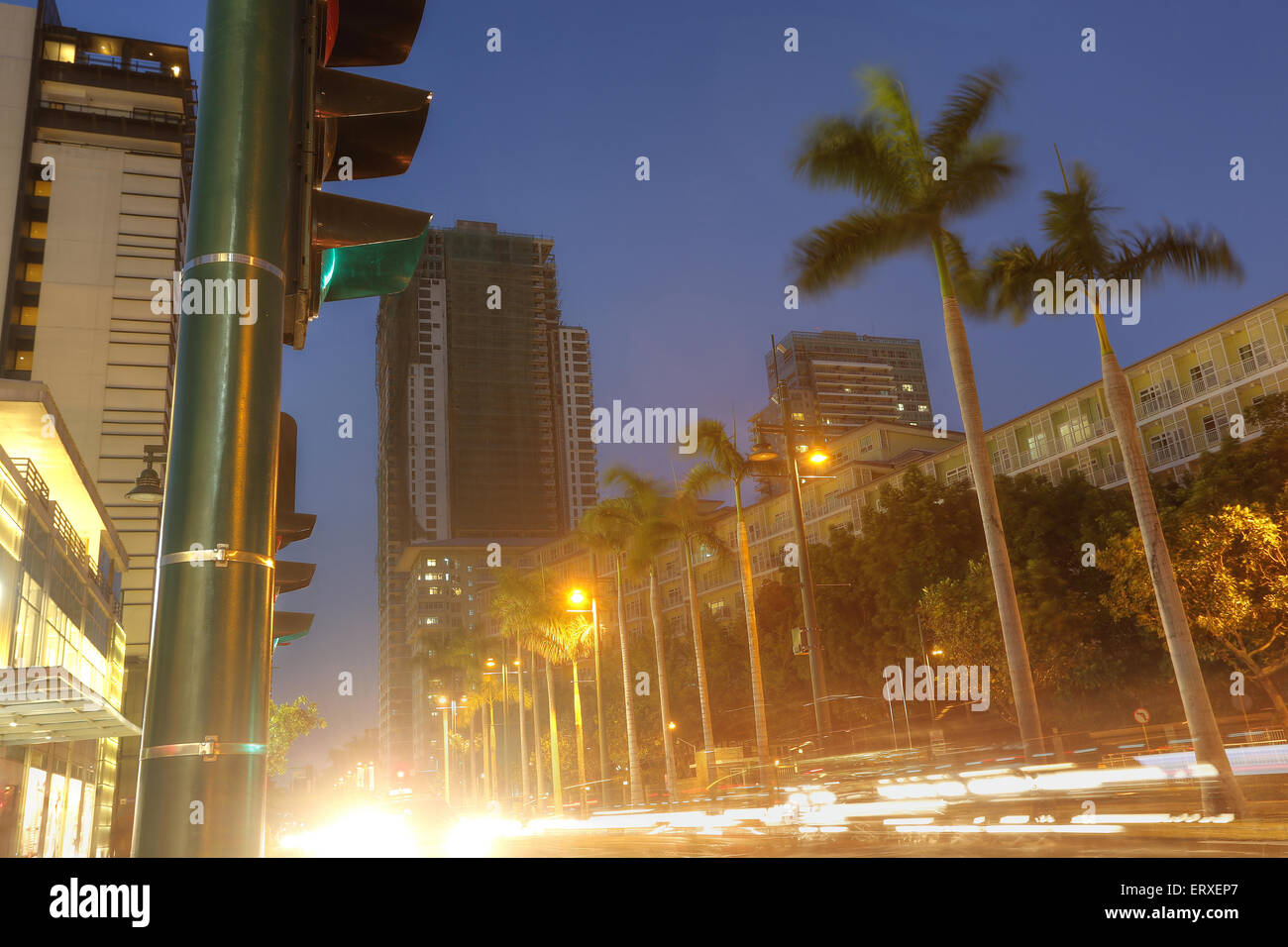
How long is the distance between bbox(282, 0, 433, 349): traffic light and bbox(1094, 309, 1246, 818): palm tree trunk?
17116 mm

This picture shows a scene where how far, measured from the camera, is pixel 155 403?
210 ft

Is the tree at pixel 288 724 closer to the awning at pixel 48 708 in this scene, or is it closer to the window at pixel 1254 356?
the awning at pixel 48 708

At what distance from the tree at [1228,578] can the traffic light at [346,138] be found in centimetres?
3637

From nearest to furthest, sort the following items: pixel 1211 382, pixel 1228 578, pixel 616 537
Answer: pixel 1228 578, pixel 616 537, pixel 1211 382

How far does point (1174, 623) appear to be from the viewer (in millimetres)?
18281

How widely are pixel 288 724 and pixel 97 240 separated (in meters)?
34.9

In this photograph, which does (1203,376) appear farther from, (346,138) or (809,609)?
(346,138)

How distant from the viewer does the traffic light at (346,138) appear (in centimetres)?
331

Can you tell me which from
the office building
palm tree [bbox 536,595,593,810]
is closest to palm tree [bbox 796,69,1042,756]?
the office building

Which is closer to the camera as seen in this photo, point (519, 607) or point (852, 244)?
point (852, 244)

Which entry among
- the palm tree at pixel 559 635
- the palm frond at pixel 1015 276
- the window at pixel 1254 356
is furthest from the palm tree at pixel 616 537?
the window at pixel 1254 356

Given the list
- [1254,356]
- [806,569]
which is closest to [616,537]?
[806,569]

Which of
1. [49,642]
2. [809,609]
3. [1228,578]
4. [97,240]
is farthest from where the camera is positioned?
[97,240]

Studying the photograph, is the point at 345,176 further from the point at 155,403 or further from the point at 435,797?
the point at 155,403
